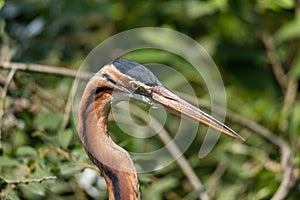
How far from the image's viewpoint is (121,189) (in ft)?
7.17

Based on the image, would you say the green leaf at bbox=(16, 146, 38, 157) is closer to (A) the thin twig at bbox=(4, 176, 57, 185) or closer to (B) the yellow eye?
(A) the thin twig at bbox=(4, 176, 57, 185)

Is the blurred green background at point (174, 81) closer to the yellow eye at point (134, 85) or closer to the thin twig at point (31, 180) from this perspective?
the thin twig at point (31, 180)

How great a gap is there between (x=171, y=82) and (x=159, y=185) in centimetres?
54

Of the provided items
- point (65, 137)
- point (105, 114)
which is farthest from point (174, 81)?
point (105, 114)

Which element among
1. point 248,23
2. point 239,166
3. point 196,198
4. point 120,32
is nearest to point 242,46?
point 248,23

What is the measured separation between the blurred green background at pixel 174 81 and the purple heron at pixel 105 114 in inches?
8.6

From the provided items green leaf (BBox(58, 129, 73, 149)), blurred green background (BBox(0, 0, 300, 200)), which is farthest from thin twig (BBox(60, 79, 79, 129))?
green leaf (BBox(58, 129, 73, 149))

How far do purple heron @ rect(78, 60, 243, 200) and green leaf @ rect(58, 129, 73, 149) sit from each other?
300 mm

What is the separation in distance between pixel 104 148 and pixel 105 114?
3.3 inches

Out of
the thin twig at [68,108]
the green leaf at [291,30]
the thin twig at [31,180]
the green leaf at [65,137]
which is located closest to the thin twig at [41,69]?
the thin twig at [68,108]

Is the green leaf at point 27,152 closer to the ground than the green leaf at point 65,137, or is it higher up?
closer to the ground

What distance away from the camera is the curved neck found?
2180 mm

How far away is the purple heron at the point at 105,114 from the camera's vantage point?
7.09ft

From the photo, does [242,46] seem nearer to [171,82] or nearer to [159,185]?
[171,82]
